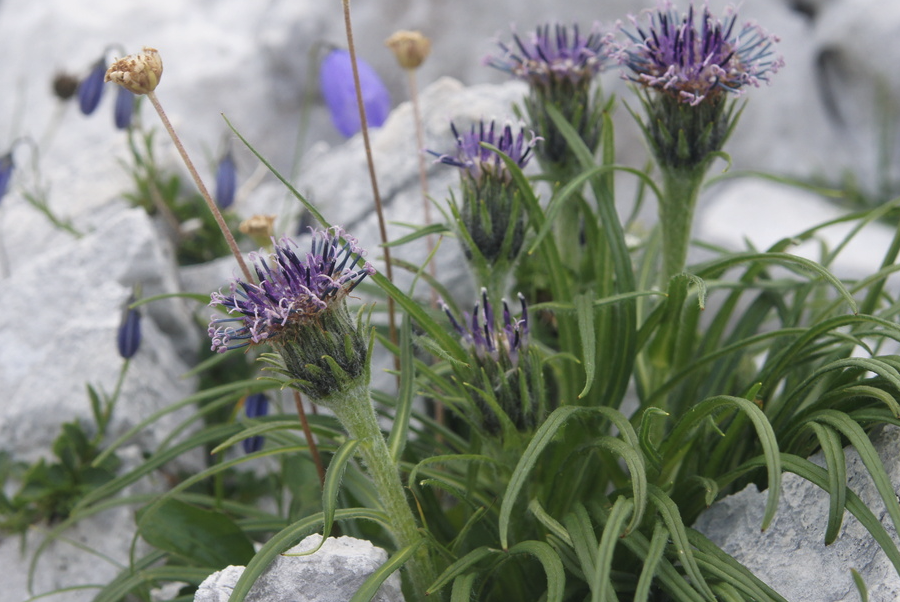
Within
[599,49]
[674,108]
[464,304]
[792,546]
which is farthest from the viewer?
[464,304]

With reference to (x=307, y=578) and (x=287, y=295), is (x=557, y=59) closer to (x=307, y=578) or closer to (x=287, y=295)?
(x=287, y=295)

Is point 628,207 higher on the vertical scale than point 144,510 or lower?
higher

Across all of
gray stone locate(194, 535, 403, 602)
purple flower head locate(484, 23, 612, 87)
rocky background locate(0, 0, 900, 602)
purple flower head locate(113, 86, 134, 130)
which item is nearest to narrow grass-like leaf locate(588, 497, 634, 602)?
gray stone locate(194, 535, 403, 602)

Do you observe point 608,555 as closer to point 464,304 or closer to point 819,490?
point 819,490

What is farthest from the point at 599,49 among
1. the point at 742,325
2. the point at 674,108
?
the point at 742,325

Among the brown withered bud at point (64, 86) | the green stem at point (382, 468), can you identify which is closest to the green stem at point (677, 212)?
the green stem at point (382, 468)

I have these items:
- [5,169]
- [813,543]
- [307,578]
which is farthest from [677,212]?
[5,169]

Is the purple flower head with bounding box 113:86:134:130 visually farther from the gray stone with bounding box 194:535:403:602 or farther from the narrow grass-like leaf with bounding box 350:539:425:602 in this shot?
the narrow grass-like leaf with bounding box 350:539:425:602
